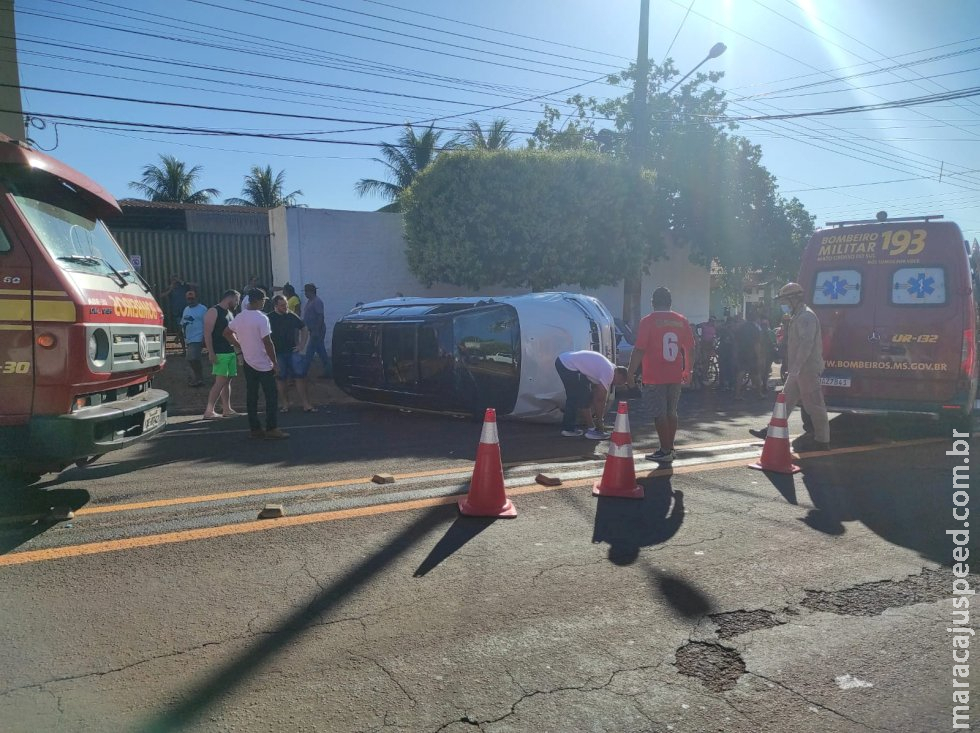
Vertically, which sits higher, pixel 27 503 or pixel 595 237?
pixel 595 237

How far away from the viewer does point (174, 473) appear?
607 cm

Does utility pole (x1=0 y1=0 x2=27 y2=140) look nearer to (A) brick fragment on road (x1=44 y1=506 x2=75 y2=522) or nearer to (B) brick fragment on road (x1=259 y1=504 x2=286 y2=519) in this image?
(A) brick fragment on road (x1=44 y1=506 x2=75 y2=522)

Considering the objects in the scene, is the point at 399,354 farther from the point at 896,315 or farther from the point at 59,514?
the point at 896,315

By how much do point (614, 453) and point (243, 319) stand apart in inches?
176

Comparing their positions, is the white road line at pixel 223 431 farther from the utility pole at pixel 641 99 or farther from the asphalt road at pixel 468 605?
the utility pole at pixel 641 99

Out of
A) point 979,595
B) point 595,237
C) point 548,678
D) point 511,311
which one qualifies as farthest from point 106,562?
point 595,237

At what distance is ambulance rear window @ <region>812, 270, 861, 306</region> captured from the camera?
8.59 m

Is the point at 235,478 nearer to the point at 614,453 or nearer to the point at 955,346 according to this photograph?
the point at 614,453

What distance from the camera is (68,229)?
490 cm

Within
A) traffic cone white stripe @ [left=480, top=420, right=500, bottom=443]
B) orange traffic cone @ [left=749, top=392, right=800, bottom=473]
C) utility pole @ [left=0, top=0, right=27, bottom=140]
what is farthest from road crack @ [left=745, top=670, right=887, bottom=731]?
utility pole @ [left=0, top=0, right=27, bottom=140]

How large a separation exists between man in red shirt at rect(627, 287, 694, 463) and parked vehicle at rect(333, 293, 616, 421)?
7.53 feet

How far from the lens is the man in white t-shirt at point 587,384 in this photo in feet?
25.8

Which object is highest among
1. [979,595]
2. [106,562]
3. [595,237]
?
[595,237]

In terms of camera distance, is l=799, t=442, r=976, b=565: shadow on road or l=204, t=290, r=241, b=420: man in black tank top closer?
l=799, t=442, r=976, b=565: shadow on road
